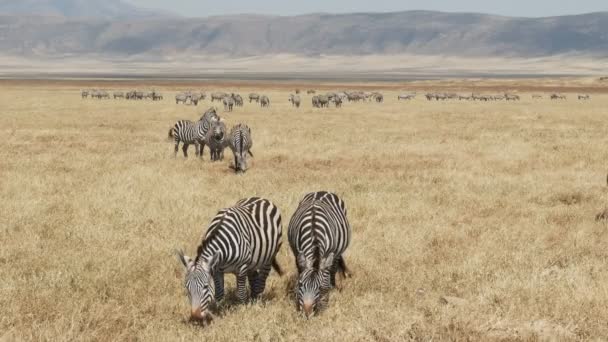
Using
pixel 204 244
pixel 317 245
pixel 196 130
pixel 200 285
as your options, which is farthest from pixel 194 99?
pixel 200 285

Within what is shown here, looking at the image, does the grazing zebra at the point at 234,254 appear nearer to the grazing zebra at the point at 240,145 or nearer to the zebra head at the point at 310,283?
the zebra head at the point at 310,283

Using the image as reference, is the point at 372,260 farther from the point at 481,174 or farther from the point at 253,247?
the point at 481,174

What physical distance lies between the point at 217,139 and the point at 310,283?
566 inches

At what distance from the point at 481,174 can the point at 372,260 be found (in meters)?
9.53

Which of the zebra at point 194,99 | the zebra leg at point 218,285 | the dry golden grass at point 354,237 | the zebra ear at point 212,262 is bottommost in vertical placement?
the zebra at point 194,99

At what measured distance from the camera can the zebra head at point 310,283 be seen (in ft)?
25.4

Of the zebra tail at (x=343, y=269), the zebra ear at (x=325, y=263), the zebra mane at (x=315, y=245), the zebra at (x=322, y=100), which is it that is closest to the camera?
the zebra ear at (x=325, y=263)

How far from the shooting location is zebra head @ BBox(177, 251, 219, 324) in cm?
723

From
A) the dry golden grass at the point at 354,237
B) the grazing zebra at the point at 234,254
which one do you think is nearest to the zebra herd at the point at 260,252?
the grazing zebra at the point at 234,254

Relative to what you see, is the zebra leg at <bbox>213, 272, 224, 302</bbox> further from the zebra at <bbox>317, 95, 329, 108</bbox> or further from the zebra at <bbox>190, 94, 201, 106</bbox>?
the zebra at <bbox>190, 94, 201, 106</bbox>

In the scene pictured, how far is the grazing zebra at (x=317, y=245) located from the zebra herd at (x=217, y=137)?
406 inches

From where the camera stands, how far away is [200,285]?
7.25 m

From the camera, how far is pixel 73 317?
8219 millimetres

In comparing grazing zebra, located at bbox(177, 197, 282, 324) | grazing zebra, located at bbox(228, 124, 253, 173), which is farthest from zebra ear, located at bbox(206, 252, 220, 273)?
grazing zebra, located at bbox(228, 124, 253, 173)
